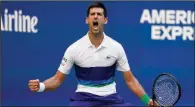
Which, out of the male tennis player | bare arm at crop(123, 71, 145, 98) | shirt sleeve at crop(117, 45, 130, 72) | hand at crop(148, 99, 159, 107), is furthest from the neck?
hand at crop(148, 99, 159, 107)

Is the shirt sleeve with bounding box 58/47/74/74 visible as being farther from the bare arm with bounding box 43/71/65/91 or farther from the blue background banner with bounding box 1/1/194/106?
the blue background banner with bounding box 1/1/194/106

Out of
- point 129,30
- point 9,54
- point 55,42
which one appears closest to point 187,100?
point 129,30

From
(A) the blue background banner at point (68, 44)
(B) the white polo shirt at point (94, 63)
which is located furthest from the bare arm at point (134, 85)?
(A) the blue background banner at point (68, 44)

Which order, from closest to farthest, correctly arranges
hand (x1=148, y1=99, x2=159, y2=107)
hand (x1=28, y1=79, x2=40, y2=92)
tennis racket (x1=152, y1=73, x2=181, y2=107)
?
tennis racket (x1=152, y1=73, x2=181, y2=107) < hand (x1=148, y1=99, x2=159, y2=107) < hand (x1=28, y1=79, x2=40, y2=92)

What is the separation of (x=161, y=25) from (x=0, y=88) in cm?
240

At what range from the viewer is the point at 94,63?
650 cm

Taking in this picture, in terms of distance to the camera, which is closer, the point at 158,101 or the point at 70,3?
the point at 158,101

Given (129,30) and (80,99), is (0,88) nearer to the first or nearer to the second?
(129,30)

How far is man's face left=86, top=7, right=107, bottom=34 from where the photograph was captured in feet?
21.0

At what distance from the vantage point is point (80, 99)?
252 inches

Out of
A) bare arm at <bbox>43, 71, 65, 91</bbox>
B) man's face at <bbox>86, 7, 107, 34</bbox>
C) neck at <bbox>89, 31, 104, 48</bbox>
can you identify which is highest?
man's face at <bbox>86, 7, 107, 34</bbox>

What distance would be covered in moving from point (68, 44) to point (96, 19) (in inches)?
113

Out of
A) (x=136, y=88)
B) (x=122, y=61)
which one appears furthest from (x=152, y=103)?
(x=122, y=61)

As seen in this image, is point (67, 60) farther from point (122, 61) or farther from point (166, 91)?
point (166, 91)
